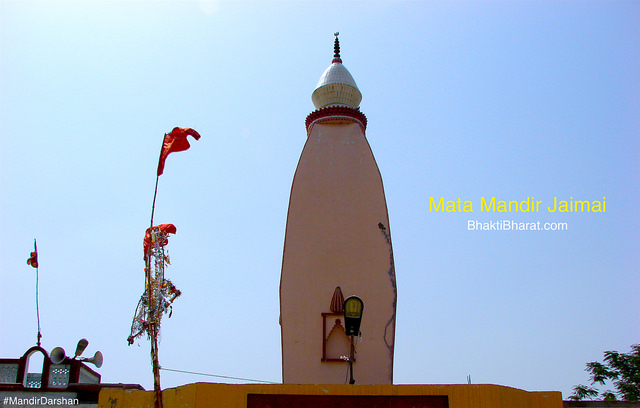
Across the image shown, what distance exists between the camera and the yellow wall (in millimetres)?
8086

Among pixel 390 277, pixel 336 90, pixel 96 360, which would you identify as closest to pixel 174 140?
pixel 96 360

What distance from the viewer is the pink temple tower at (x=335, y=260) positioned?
42.0 ft

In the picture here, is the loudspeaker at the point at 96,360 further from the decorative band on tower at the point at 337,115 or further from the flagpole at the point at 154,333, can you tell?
the decorative band on tower at the point at 337,115

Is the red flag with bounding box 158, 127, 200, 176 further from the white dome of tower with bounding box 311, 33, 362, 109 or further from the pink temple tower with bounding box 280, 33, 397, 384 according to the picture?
the white dome of tower with bounding box 311, 33, 362, 109

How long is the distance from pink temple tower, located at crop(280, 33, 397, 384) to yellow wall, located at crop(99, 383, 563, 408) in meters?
4.22

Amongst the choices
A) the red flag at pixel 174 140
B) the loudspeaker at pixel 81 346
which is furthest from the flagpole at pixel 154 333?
the loudspeaker at pixel 81 346

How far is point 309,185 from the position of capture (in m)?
14.1

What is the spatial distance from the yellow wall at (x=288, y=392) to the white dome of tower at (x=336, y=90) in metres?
8.47

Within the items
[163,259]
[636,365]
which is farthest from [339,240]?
[636,365]

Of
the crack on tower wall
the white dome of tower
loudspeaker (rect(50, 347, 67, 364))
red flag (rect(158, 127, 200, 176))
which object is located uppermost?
the white dome of tower

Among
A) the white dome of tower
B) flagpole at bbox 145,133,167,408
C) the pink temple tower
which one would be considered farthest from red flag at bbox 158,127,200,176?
the white dome of tower

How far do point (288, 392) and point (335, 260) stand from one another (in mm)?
5297

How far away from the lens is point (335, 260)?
13.3 meters

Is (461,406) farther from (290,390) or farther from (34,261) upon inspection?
(34,261)
